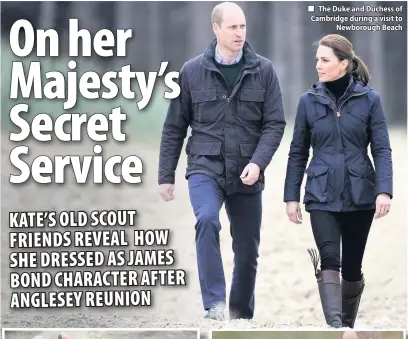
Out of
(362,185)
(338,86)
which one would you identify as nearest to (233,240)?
(362,185)

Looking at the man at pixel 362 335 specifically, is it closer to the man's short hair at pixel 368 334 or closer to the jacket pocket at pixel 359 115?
the man's short hair at pixel 368 334

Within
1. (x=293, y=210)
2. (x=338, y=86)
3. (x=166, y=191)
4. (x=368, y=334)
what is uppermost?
(x=338, y=86)

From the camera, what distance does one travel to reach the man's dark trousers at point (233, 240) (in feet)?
20.0

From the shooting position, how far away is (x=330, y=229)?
6.00m

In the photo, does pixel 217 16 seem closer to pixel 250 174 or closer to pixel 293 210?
pixel 250 174

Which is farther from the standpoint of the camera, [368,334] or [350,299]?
[368,334]

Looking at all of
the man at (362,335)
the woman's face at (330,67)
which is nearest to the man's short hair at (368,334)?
the man at (362,335)

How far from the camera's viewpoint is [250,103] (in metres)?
6.30

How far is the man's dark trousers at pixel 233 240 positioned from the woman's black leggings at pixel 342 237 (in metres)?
0.45

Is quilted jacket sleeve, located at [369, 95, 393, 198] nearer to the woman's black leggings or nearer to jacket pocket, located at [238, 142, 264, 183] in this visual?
the woman's black leggings

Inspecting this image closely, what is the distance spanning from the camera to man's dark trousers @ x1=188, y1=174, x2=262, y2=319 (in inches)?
240

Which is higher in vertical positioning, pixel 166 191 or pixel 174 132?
pixel 174 132

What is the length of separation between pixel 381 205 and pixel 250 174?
0.74 m

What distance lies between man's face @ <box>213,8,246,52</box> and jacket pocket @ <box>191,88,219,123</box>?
280 millimetres
